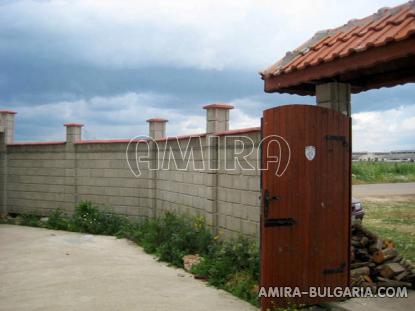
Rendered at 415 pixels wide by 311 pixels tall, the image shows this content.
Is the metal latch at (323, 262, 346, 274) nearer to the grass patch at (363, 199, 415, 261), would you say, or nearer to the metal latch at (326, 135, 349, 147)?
the metal latch at (326, 135, 349, 147)

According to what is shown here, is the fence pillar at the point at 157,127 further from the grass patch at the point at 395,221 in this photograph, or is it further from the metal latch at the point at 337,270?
the metal latch at the point at 337,270

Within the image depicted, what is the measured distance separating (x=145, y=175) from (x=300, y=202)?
7.66m

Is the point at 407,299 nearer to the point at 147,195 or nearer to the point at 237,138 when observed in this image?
the point at 237,138

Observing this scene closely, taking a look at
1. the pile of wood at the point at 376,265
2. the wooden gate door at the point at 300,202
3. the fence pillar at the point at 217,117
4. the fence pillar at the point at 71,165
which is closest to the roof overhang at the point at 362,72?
the wooden gate door at the point at 300,202

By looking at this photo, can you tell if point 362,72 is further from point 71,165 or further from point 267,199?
point 71,165

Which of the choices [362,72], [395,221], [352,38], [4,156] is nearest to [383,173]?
[395,221]

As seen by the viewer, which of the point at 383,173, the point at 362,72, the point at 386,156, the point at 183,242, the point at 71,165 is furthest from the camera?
the point at 386,156

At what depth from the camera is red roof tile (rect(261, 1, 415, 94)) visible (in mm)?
4773

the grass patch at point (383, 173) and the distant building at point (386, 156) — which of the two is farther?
the distant building at point (386, 156)

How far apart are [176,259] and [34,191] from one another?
27.0 ft

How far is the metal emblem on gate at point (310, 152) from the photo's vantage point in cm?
555

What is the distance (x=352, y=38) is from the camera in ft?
18.0

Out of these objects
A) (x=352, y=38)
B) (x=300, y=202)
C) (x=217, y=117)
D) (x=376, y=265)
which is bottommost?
(x=376, y=265)

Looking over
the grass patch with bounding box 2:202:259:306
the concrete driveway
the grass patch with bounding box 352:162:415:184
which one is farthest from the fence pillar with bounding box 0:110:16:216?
the grass patch with bounding box 352:162:415:184
